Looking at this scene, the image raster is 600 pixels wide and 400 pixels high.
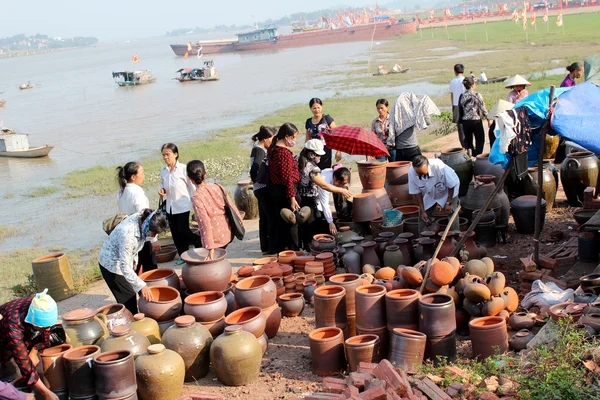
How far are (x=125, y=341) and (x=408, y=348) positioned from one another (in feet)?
7.57

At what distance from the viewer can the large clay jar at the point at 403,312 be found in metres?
5.60

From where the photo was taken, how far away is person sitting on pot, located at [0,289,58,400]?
4.88m

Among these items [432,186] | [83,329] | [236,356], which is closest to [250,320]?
[236,356]

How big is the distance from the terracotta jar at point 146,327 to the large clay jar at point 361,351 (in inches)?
66.1

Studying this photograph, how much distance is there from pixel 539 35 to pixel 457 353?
50620mm

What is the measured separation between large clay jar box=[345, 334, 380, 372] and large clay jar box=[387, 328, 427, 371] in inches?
6.4

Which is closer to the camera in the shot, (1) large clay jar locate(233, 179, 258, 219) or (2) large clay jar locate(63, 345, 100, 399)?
(2) large clay jar locate(63, 345, 100, 399)

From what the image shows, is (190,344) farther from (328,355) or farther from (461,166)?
(461,166)

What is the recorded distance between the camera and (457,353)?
5758 millimetres

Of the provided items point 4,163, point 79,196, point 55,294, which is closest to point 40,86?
point 4,163

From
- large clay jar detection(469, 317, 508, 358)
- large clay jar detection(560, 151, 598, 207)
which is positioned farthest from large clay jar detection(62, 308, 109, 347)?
large clay jar detection(560, 151, 598, 207)

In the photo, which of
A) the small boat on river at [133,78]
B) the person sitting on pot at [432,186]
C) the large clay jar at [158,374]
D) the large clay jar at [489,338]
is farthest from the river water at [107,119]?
the large clay jar at [489,338]

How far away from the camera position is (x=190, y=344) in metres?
5.67

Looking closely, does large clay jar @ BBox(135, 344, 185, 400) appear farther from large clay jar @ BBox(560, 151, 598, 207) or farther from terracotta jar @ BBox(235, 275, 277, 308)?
large clay jar @ BBox(560, 151, 598, 207)
